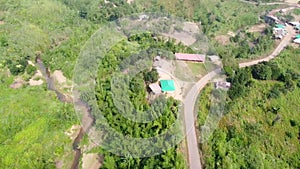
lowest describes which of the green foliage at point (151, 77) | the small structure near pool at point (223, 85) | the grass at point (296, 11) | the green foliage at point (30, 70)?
the green foliage at point (30, 70)

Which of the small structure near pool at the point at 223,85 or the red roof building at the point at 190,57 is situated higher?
the red roof building at the point at 190,57

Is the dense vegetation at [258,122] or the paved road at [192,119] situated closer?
the paved road at [192,119]

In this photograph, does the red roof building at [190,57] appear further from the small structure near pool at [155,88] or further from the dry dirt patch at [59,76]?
the dry dirt patch at [59,76]

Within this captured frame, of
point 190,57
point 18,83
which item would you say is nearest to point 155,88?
point 190,57

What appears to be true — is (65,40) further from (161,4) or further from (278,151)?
(278,151)

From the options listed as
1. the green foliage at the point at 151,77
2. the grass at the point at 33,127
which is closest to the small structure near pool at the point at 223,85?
the green foliage at the point at 151,77

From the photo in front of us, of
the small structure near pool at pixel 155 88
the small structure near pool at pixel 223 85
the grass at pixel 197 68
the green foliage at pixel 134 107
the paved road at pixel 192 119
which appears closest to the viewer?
the green foliage at pixel 134 107
